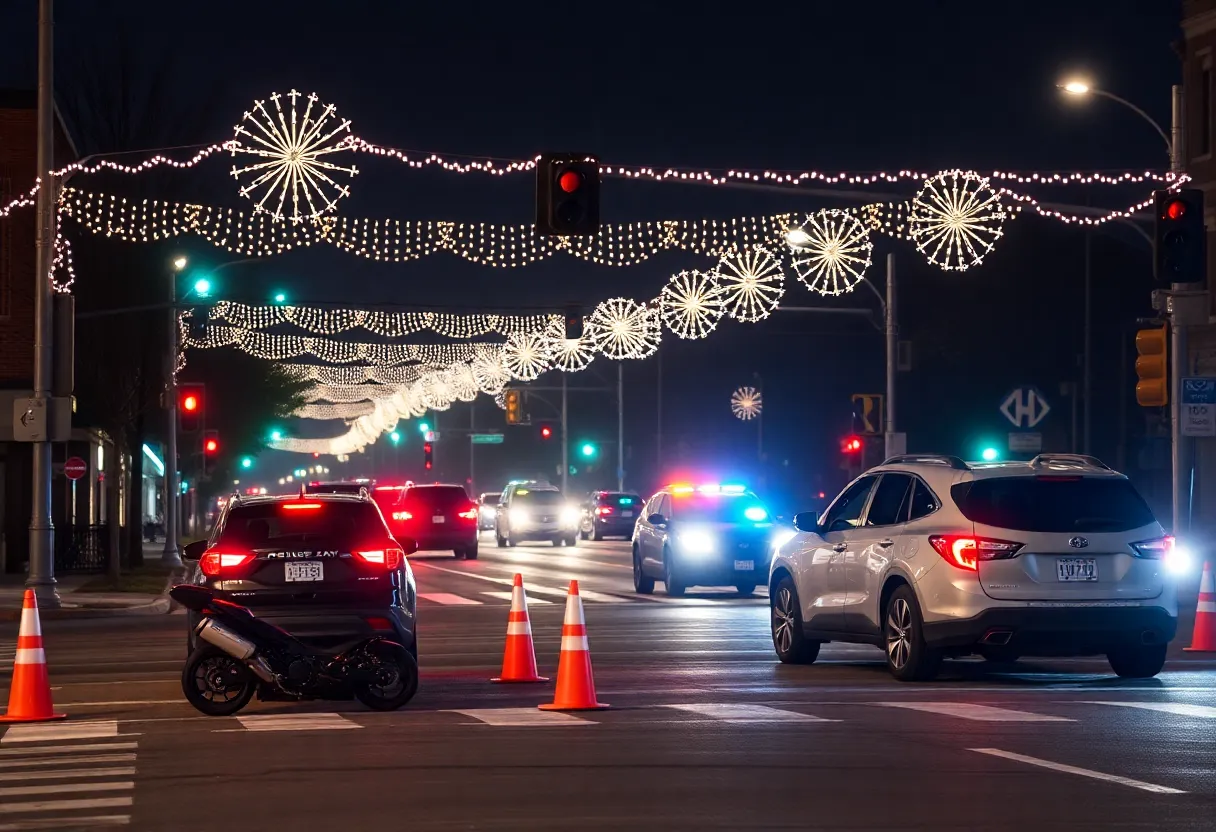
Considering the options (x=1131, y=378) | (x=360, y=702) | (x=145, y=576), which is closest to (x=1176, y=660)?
(x=360, y=702)

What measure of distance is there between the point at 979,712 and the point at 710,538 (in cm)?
1807

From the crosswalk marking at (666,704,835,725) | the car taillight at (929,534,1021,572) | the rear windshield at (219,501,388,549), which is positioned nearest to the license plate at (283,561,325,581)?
the rear windshield at (219,501,388,549)

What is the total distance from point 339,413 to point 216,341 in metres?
52.0

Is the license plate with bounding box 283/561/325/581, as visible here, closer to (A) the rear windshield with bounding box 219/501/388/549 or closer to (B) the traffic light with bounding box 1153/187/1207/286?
(A) the rear windshield with bounding box 219/501/388/549

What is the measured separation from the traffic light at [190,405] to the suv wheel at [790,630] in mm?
32592

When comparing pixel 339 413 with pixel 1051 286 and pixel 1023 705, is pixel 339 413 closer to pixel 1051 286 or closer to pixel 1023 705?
pixel 1051 286

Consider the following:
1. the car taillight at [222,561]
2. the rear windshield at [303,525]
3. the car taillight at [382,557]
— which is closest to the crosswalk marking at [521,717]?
the car taillight at [382,557]

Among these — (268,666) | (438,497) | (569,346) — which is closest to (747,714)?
(268,666)

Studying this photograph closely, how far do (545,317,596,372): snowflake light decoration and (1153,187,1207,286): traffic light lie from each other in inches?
1372

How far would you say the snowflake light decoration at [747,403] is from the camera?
9644cm

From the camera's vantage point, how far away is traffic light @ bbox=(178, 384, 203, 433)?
1959 inches

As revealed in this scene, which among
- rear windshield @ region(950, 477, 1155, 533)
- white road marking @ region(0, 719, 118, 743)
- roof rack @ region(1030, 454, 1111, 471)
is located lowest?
white road marking @ region(0, 719, 118, 743)

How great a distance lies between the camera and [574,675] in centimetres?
1455

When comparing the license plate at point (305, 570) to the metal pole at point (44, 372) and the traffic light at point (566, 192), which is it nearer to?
the traffic light at point (566, 192)
